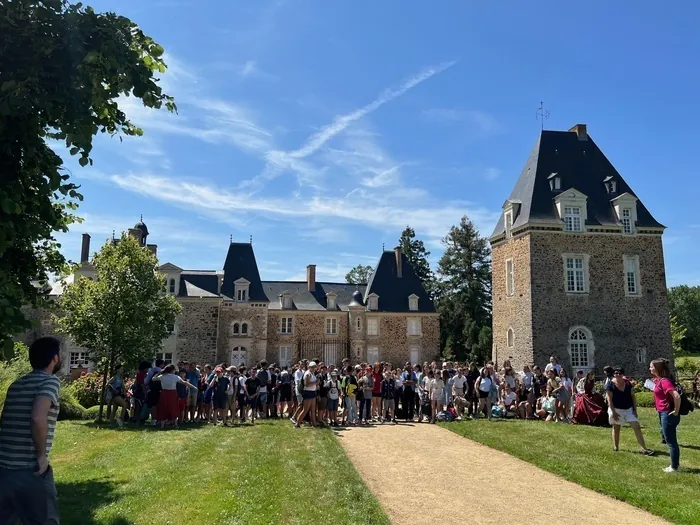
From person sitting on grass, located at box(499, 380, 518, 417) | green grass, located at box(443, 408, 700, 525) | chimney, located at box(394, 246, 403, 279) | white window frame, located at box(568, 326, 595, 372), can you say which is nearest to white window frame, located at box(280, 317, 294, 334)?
chimney, located at box(394, 246, 403, 279)

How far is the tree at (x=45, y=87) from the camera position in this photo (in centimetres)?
366

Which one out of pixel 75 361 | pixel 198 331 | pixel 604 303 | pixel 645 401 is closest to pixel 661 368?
pixel 645 401

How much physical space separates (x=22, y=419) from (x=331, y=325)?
107 feet

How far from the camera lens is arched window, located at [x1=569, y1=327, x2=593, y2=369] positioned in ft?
81.6

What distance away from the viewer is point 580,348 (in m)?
25.0

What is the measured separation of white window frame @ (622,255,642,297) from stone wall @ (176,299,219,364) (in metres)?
21.8

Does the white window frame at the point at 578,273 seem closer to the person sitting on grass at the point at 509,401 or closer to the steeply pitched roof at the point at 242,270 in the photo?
the person sitting on grass at the point at 509,401

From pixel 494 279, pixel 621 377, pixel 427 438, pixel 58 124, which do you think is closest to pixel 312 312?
pixel 494 279

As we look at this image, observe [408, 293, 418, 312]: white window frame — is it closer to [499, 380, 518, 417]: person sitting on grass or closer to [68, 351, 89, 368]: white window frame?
[68, 351, 89, 368]: white window frame

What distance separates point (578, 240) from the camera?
84.4 feet

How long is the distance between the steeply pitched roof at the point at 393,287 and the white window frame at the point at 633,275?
13.2 m

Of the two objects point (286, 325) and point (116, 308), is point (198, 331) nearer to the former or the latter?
point (286, 325)

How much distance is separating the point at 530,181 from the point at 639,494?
22.5 metres

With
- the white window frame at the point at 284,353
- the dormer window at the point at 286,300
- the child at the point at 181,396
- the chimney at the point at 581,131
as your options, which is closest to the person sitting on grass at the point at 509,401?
the child at the point at 181,396
